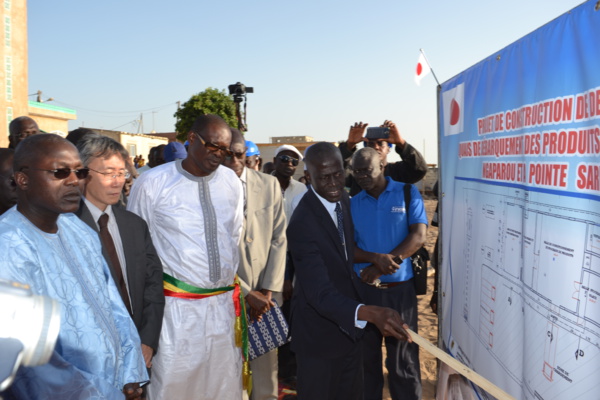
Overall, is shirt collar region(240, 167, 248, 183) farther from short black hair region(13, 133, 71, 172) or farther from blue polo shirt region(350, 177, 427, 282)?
short black hair region(13, 133, 71, 172)

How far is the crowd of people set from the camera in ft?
6.26

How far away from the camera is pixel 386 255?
3.32 m

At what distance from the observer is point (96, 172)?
2.61 m

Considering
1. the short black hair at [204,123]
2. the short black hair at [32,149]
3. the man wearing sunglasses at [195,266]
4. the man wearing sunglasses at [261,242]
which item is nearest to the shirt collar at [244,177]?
the man wearing sunglasses at [261,242]

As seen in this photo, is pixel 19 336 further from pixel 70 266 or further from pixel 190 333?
pixel 190 333

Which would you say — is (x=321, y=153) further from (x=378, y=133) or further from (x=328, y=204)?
(x=378, y=133)

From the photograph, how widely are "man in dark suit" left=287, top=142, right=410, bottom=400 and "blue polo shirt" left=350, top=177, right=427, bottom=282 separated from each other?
1.78 ft

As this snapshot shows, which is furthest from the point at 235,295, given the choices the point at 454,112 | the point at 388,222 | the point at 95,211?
the point at 454,112

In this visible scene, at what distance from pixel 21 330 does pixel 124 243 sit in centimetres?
186

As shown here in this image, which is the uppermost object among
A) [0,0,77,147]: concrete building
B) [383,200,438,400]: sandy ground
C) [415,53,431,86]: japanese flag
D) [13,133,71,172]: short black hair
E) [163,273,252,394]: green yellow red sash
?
[0,0,77,147]: concrete building

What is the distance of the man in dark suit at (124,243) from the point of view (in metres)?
2.51

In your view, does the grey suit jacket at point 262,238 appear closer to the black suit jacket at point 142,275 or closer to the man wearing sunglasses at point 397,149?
the black suit jacket at point 142,275

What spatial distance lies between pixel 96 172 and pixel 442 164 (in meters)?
2.05

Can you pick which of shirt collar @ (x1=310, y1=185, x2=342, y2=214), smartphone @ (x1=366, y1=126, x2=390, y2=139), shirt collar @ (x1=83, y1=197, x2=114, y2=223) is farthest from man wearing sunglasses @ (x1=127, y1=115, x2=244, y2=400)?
smartphone @ (x1=366, y1=126, x2=390, y2=139)
